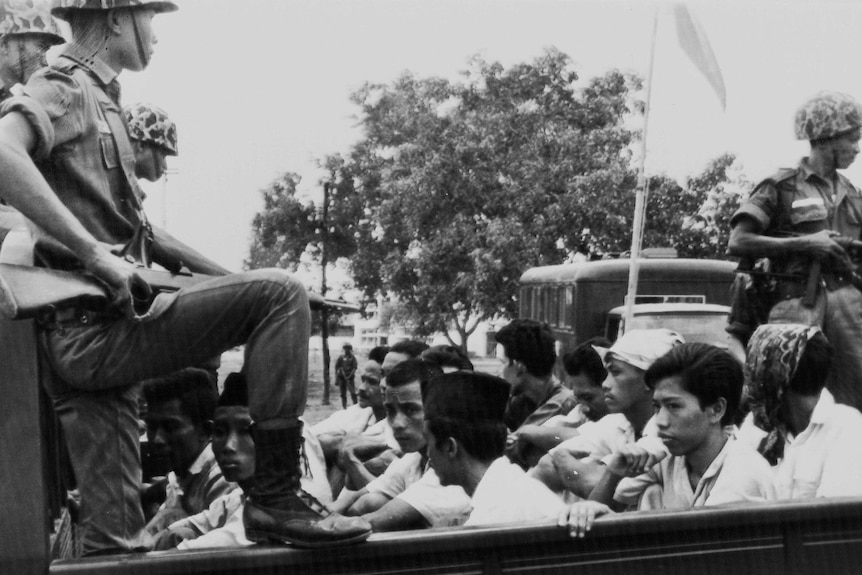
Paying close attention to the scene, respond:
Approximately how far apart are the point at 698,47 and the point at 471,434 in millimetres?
1221

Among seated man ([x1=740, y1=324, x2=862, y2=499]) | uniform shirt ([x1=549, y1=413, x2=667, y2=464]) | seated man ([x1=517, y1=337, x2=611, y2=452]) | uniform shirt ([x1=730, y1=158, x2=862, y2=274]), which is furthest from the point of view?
seated man ([x1=517, y1=337, x2=611, y2=452])

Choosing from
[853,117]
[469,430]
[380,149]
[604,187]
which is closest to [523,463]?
[469,430]

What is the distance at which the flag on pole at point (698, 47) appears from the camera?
9.49 feet

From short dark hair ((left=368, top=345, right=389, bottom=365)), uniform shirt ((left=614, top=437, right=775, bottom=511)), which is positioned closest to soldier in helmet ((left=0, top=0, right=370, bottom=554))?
uniform shirt ((left=614, top=437, right=775, bottom=511))

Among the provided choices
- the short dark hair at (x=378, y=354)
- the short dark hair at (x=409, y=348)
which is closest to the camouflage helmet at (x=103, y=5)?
the short dark hair at (x=409, y=348)

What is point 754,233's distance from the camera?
12.5 ft

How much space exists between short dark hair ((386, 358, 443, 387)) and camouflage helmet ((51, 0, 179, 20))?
6.01 feet

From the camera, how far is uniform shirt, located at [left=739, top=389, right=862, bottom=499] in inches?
109

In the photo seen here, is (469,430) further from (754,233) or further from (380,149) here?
(380,149)

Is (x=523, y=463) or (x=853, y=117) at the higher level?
(x=853, y=117)

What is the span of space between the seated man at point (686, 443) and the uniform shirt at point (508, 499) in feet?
0.61

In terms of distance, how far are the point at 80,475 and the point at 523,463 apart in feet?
6.39

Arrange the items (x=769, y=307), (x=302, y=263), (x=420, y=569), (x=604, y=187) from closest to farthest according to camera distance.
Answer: (x=420, y=569), (x=769, y=307), (x=604, y=187), (x=302, y=263)

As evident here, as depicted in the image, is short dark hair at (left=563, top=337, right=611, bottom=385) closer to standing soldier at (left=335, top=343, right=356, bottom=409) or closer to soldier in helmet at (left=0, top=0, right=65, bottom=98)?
soldier in helmet at (left=0, top=0, right=65, bottom=98)
